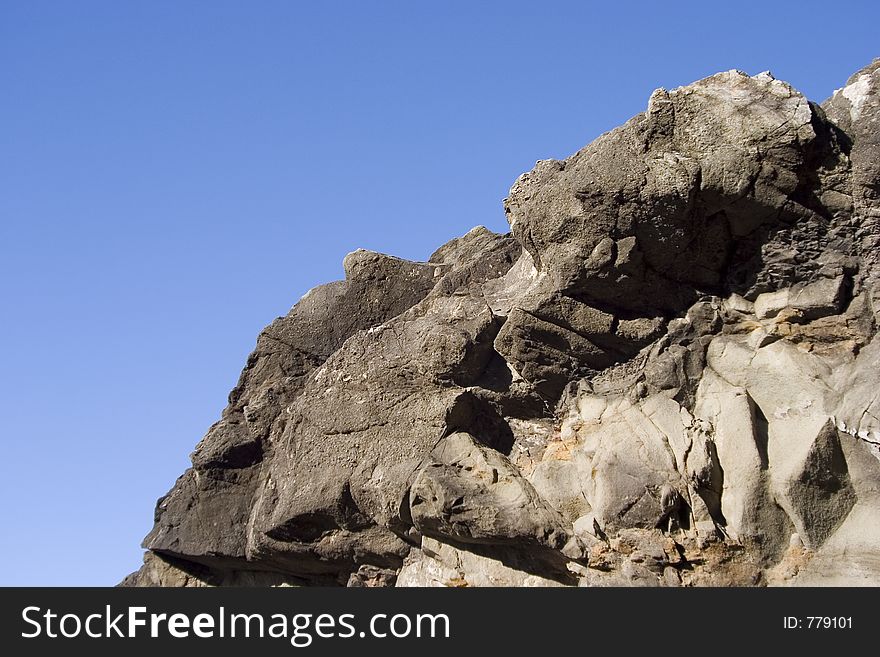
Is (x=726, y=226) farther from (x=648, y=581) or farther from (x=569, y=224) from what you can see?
(x=648, y=581)

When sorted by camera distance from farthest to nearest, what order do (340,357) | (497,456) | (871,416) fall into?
(340,357)
(497,456)
(871,416)

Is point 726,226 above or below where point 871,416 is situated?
above

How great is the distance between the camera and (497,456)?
38.9 feet

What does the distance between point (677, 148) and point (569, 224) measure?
4.19 feet

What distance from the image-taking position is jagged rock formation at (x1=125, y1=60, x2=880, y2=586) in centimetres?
1028

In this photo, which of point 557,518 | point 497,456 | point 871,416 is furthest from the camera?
point 497,456

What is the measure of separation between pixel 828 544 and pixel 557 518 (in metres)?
2.45

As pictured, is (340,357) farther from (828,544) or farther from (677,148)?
(828,544)

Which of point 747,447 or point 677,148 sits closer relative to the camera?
point 747,447

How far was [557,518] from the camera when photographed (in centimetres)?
1108

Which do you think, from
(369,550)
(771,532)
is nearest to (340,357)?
(369,550)

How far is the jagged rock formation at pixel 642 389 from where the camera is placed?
10281 millimetres

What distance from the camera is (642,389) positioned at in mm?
11500
